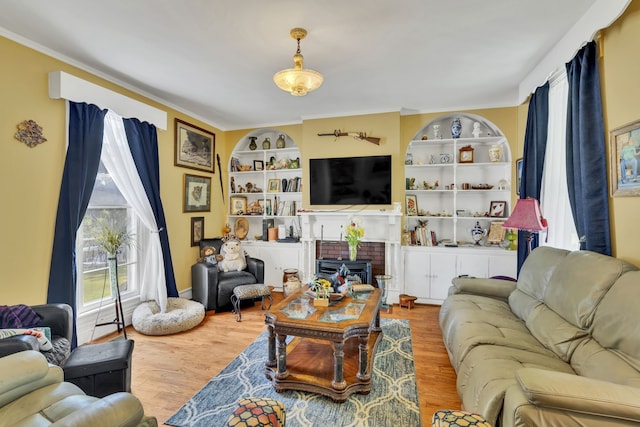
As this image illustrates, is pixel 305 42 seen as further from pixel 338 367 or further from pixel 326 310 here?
pixel 338 367

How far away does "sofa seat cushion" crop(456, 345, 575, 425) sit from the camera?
1.43m


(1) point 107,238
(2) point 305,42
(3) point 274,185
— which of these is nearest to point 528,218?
(2) point 305,42

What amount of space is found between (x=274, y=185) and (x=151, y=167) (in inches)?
76.3

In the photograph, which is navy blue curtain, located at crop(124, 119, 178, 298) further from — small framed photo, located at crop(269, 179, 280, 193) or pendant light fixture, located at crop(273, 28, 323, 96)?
pendant light fixture, located at crop(273, 28, 323, 96)

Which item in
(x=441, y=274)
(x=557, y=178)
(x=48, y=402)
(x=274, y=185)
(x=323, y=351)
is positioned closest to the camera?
(x=48, y=402)

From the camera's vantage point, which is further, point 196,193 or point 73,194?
point 196,193

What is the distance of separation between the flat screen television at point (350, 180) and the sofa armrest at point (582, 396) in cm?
318

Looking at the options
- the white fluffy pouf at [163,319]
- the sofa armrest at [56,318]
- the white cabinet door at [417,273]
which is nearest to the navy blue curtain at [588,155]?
the white cabinet door at [417,273]

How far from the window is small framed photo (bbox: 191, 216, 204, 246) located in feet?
2.84

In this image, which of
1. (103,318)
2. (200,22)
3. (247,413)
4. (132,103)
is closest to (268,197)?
(132,103)

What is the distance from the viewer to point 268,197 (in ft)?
17.0

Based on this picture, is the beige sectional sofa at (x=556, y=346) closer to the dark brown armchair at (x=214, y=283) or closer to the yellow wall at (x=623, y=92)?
the yellow wall at (x=623, y=92)

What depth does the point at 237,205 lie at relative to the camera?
518 centimetres

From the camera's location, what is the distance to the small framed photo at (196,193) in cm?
426
